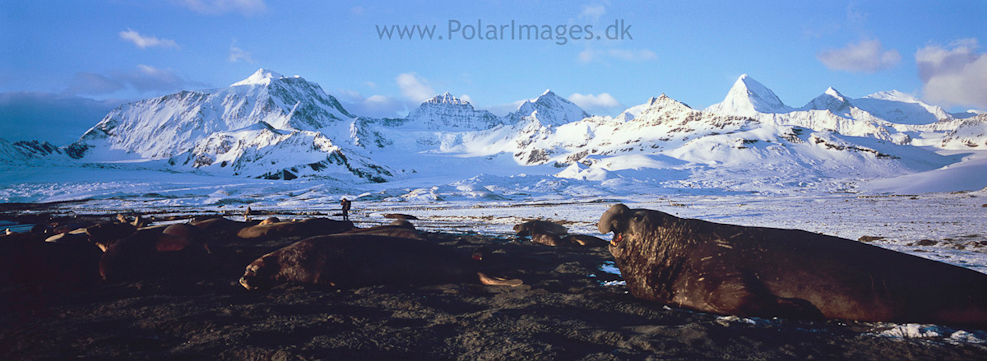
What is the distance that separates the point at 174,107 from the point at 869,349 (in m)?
230

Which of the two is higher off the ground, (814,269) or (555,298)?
(814,269)

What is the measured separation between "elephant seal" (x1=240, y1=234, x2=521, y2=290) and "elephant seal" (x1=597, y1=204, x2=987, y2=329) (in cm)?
166

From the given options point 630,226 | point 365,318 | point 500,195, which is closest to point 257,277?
point 365,318

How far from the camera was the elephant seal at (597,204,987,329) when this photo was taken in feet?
12.2

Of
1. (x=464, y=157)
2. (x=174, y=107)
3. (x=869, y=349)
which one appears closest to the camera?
(x=869, y=349)

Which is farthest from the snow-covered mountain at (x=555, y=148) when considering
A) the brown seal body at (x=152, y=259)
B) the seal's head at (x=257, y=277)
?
the brown seal body at (x=152, y=259)

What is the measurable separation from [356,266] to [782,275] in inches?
185

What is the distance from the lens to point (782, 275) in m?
4.16

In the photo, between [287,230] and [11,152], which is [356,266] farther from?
[11,152]

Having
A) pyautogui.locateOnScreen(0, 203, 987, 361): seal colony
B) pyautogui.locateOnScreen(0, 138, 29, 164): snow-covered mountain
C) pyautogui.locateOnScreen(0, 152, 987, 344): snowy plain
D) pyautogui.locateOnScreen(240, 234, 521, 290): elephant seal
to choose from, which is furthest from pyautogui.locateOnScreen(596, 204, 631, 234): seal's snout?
pyautogui.locateOnScreen(0, 138, 29, 164): snow-covered mountain

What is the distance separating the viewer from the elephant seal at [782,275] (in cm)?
371

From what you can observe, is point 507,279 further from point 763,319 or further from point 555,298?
point 763,319

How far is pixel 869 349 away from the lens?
3.19 meters

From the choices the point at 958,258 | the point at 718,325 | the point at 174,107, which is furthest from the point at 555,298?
the point at 174,107
